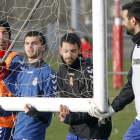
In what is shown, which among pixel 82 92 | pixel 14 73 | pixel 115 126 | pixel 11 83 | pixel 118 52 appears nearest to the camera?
pixel 82 92

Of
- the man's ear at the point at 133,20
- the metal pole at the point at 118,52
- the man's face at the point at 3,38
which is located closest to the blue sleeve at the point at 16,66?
the man's face at the point at 3,38

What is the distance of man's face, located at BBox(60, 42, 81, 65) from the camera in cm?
289

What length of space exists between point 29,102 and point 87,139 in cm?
61

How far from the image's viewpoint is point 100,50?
93.0 inches

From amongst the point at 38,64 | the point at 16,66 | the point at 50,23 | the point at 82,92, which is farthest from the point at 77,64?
the point at 16,66

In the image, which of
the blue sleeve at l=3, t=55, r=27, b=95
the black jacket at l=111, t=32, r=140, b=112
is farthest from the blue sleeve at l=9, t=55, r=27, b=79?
the black jacket at l=111, t=32, r=140, b=112

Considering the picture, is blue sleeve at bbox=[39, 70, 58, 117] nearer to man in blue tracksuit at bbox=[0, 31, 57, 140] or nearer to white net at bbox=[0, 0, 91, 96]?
man in blue tracksuit at bbox=[0, 31, 57, 140]

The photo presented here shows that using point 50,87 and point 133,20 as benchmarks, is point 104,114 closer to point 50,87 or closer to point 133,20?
point 50,87

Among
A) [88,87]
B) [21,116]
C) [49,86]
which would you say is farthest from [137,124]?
[21,116]

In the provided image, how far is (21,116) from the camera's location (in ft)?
9.78

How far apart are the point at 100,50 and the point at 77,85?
24.3 inches

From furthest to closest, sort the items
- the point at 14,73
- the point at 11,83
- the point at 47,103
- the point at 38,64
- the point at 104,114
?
the point at 14,73, the point at 11,83, the point at 38,64, the point at 47,103, the point at 104,114

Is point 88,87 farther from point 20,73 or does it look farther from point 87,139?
point 20,73

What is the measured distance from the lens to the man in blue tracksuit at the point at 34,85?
2.91 metres
